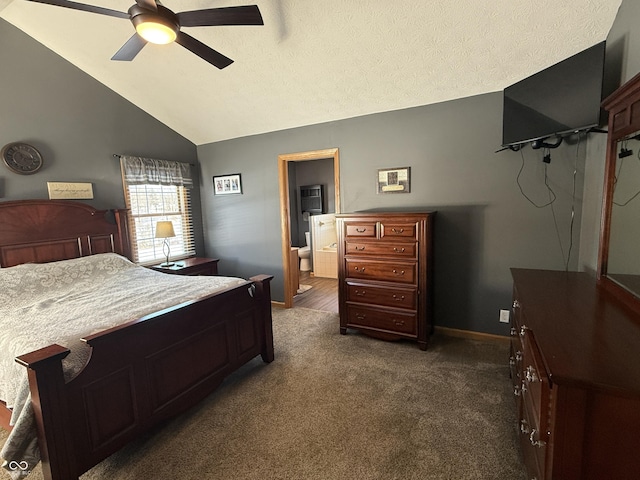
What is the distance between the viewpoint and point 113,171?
362 cm

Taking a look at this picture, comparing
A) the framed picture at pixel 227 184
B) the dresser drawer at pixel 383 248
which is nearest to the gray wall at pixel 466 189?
Answer: the dresser drawer at pixel 383 248

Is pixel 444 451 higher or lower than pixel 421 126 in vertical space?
lower

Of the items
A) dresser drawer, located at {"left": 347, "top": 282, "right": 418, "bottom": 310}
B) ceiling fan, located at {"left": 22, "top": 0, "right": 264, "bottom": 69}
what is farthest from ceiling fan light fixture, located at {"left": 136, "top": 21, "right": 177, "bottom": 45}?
dresser drawer, located at {"left": 347, "top": 282, "right": 418, "bottom": 310}

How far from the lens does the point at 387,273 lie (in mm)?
2963

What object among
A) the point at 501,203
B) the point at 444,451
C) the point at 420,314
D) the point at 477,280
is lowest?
the point at 444,451

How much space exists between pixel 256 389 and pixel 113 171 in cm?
307

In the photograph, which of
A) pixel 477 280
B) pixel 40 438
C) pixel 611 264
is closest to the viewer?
pixel 40 438

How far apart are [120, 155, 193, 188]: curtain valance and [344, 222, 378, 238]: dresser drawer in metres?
2.64

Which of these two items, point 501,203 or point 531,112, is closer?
point 531,112

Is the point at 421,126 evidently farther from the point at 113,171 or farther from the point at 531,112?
the point at 113,171

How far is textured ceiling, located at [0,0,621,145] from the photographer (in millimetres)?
2119

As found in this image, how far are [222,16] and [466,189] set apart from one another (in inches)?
98.6

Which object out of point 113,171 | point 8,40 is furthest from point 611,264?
point 8,40

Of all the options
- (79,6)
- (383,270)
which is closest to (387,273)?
(383,270)
